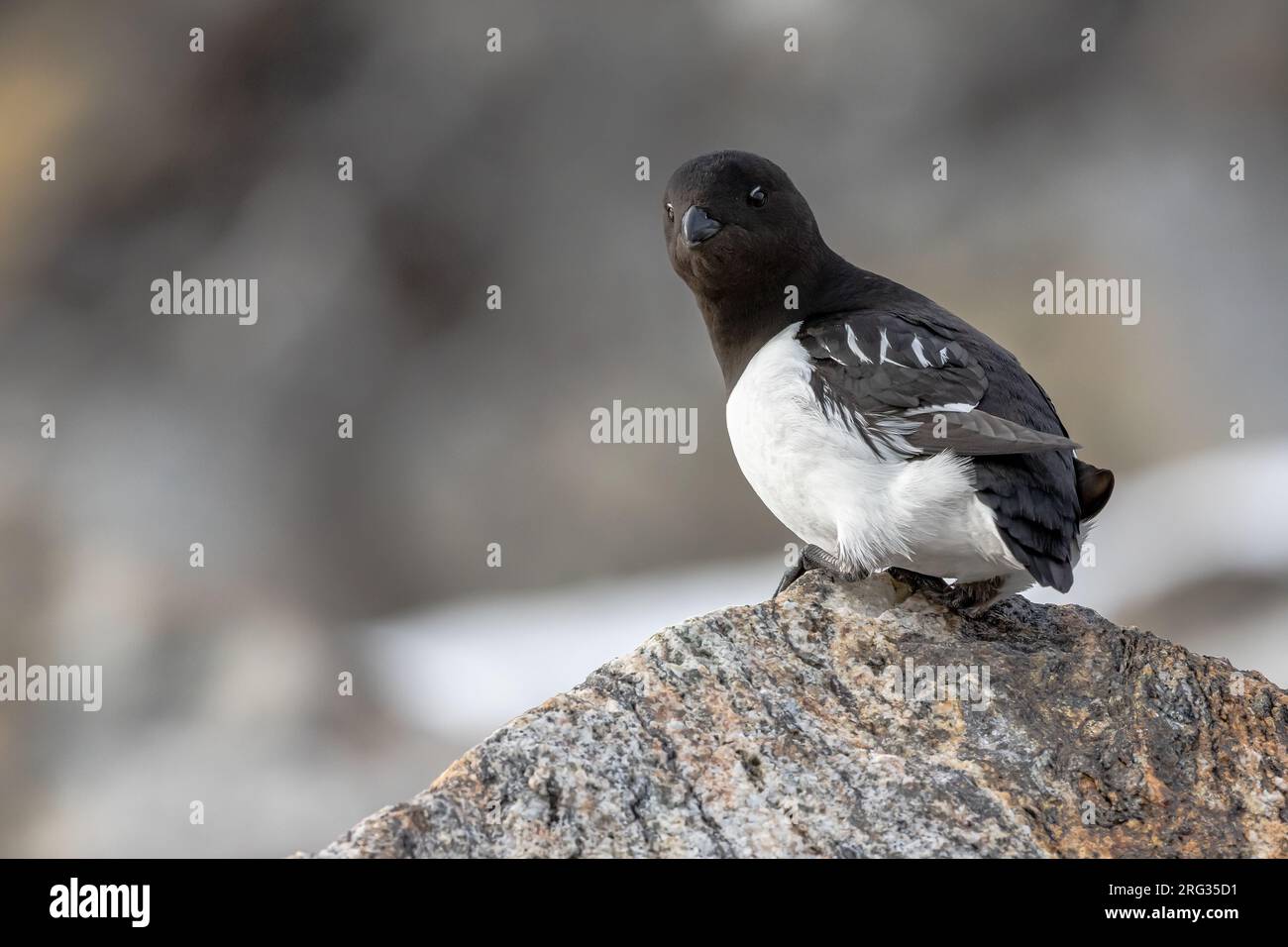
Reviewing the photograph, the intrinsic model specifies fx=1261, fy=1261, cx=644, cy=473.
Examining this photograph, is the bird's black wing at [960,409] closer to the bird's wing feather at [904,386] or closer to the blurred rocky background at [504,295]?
the bird's wing feather at [904,386]

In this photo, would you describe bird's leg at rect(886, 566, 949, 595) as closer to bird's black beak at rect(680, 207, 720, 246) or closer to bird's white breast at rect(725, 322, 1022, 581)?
bird's white breast at rect(725, 322, 1022, 581)

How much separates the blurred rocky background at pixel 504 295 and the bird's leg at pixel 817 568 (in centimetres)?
884

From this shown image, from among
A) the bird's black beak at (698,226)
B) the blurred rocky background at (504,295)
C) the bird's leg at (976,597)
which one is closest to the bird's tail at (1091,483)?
the bird's leg at (976,597)

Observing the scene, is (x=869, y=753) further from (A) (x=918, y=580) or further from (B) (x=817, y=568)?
(A) (x=918, y=580)

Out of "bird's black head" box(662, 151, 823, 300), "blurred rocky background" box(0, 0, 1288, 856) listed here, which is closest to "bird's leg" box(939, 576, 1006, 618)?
"bird's black head" box(662, 151, 823, 300)

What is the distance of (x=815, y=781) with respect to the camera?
4457 mm

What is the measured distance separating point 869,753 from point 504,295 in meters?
12.2

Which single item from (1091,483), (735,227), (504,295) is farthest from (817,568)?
(504,295)

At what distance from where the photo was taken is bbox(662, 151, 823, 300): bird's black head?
6.22 meters

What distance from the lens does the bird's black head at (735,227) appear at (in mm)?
6219

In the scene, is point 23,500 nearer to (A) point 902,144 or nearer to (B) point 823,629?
(A) point 902,144

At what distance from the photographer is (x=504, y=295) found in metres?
16.1

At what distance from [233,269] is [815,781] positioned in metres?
13.0
